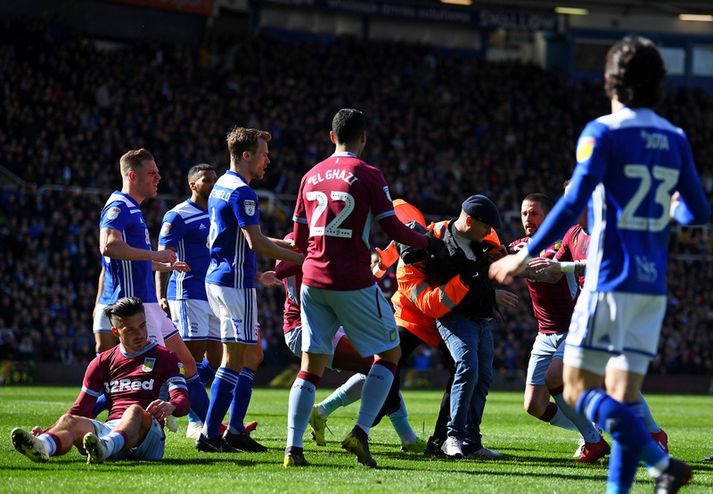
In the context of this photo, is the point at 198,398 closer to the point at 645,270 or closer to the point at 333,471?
the point at 333,471

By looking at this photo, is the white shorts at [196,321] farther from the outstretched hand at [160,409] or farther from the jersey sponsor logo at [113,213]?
the outstretched hand at [160,409]

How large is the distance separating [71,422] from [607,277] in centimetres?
411

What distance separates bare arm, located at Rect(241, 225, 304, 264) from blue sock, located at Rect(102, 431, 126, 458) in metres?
1.67

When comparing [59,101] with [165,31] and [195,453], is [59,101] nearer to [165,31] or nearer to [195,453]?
[165,31]

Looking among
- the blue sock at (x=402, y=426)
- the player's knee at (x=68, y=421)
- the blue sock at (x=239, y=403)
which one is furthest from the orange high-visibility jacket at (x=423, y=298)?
the player's knee at (x=68, y=421)

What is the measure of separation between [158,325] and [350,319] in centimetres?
252

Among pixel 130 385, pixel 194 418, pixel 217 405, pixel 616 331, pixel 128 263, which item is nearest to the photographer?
pixel 616 331

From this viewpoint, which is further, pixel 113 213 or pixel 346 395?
pixel 346 395

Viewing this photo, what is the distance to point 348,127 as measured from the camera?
24.7 feet

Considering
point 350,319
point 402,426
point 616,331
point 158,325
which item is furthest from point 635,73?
point 158,325

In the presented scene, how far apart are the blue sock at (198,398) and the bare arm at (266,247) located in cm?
178

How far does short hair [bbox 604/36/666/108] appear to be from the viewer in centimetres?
533

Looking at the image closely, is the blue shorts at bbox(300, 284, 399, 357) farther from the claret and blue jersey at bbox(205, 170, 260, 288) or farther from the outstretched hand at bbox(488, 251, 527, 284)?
the outstretched hand at bbox(488, 251, 527, 284)

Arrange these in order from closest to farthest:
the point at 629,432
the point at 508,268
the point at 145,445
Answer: the point at 629,432, the point at 508,268, the point at 145,445
